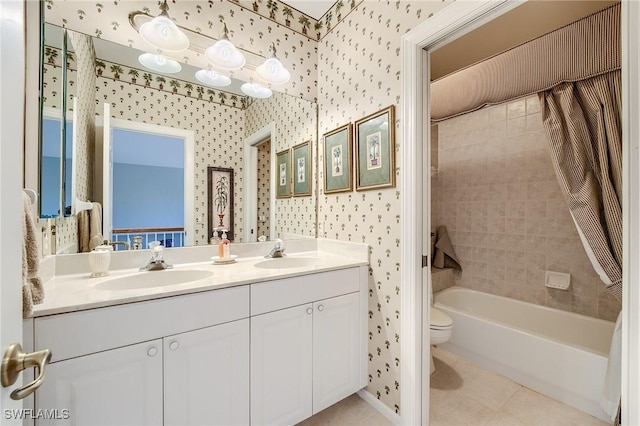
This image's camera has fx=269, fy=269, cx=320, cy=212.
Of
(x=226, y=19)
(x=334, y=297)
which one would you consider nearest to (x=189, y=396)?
(x=334, y=297)

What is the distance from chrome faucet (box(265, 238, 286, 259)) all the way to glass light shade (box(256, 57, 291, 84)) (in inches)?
42.9

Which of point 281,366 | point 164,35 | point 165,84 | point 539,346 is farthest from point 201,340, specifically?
→ point 539,346

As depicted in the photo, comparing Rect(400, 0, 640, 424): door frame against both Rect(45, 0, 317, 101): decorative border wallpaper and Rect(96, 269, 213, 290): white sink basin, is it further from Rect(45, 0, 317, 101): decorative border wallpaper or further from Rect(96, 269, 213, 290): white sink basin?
Rect(96, 269, 213, 290): white sink basin

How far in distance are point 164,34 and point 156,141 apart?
1.84ft

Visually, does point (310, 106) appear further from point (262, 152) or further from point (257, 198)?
point (257, 198)

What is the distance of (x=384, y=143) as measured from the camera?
1.54m

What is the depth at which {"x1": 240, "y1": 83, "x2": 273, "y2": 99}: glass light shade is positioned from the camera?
181cm

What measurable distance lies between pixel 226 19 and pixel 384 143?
1.28 m

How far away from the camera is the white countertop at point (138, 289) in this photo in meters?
0.89

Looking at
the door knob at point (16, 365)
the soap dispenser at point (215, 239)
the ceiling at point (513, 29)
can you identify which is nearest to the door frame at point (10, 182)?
the door knob at point (16, 365)

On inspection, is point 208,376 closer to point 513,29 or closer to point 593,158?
point 593,158

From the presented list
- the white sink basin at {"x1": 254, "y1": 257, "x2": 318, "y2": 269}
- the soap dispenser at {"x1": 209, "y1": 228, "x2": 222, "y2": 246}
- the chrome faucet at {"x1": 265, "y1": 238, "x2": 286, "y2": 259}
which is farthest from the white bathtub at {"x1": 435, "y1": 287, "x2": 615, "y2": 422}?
the soap dispenser at {"x1": 209, "y1": 228, "x2": 222, "y2": 246}

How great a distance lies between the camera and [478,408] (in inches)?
63.7

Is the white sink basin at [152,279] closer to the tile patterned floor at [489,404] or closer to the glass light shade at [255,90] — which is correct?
the glass light shade at [255,90]
